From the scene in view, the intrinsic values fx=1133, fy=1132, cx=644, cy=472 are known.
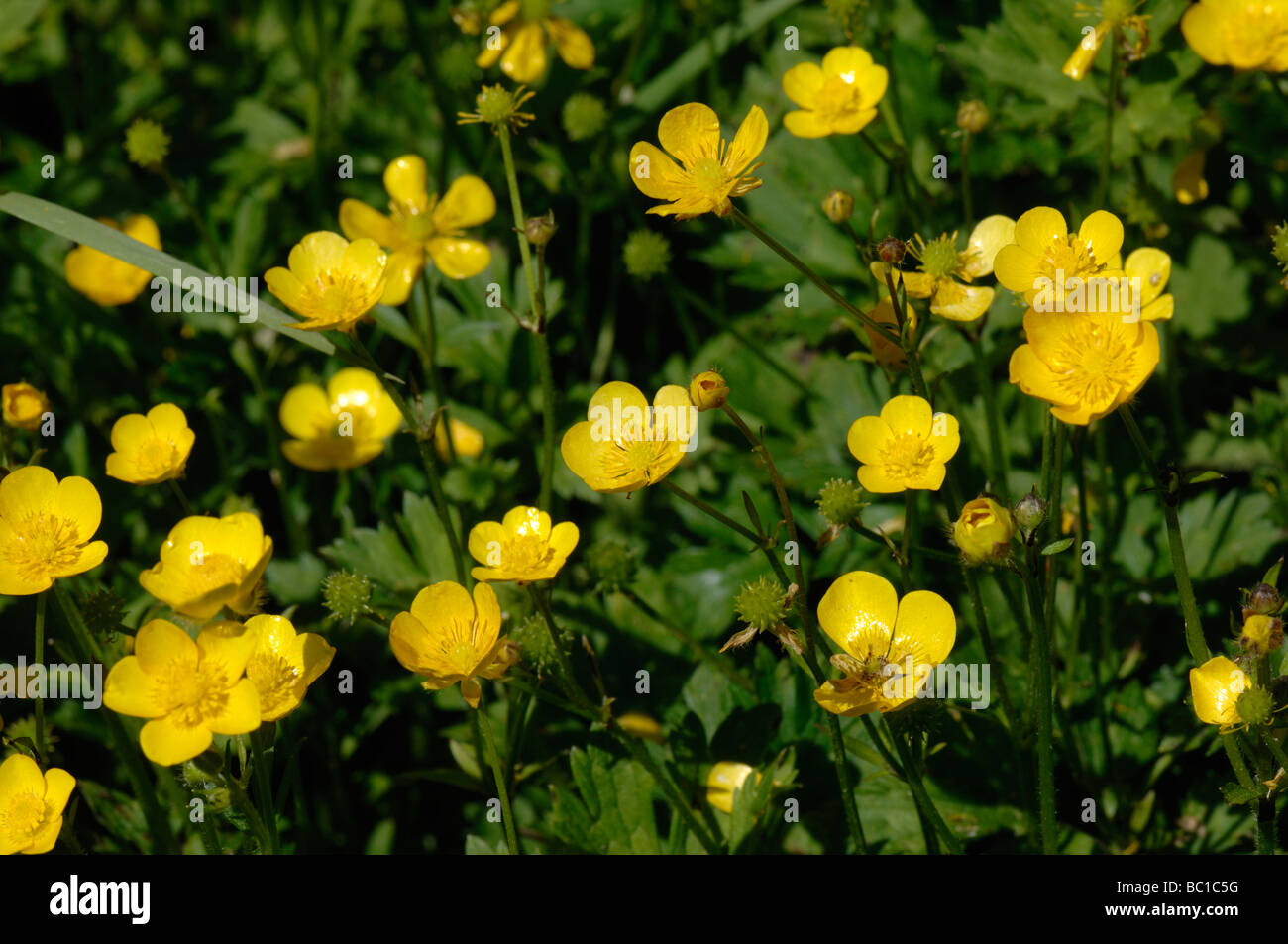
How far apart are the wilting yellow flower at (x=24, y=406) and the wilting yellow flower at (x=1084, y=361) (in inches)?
77.5

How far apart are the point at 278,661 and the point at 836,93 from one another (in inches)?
67.4

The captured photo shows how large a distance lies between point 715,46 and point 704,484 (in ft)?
4.83

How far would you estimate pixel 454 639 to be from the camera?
203cm

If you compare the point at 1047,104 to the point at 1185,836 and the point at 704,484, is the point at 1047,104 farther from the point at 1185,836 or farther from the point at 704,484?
the point at 1185,836

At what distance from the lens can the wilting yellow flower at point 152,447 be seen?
232cm

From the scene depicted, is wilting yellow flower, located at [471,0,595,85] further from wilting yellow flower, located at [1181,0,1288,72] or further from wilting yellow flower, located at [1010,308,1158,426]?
wilting yellow flower, located at [1010,308,1158,426]

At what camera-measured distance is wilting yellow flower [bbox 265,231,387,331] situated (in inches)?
85.7

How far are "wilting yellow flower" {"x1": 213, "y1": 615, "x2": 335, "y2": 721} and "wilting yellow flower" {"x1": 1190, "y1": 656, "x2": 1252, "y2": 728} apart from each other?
4.72ft

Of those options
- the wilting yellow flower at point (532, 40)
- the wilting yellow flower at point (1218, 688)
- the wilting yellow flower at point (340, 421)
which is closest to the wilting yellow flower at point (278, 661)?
the wilting yellow flower at point (340, 421)

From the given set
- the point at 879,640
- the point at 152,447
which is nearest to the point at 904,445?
the point at 879,640

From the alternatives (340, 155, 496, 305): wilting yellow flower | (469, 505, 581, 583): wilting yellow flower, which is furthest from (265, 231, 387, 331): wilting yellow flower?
(469, 505, 581, 583): wilting yellow flower
